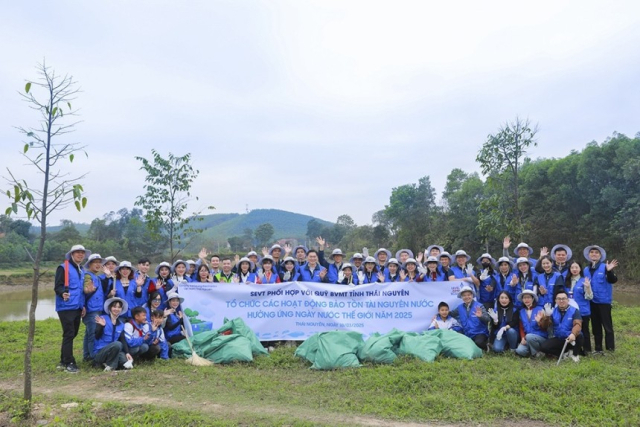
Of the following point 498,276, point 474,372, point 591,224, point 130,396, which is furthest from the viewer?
point 591,224

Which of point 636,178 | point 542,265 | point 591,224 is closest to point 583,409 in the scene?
point 542,265

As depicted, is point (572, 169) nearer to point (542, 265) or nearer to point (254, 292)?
point (542, 265)

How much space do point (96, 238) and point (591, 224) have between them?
5317 cm

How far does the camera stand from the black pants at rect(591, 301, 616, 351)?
7180mm

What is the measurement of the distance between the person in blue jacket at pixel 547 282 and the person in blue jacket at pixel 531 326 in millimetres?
141

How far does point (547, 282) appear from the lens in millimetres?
7352

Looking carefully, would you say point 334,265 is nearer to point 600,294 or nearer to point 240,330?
point 240,330

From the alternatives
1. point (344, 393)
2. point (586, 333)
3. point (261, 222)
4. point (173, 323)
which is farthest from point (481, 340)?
point (261, 222)

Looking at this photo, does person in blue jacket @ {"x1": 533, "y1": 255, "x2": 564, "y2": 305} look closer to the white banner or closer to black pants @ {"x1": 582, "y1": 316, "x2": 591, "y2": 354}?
black pants @ {"x1": 582, "y1": 316, "x2": 591, "y2": 354}

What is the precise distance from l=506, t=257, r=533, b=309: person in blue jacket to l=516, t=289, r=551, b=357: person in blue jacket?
0.94 ft

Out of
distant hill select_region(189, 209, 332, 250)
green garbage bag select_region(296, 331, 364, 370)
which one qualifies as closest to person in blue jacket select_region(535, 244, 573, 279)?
green garbage bag select_region(296, 331, 364, 370)

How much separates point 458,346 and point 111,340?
Result: 16.5ft

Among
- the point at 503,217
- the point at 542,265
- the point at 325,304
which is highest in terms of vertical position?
the point at 503,217

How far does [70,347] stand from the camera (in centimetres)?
689
